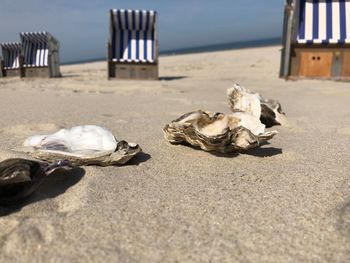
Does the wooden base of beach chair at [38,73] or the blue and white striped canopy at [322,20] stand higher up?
the blue and white striped canopy at [322,20]

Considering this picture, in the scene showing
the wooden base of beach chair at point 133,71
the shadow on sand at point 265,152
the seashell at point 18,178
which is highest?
the wooden base of beach chair at point 133,71

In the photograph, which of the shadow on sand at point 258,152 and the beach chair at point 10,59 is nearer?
the shadow on sand at point 258,152

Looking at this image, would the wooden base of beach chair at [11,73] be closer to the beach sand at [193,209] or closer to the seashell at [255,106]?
the beach sand at [193,209]

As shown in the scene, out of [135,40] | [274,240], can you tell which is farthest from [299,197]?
[135,40]

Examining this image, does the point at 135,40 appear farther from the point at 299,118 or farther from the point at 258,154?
the point at 258,154

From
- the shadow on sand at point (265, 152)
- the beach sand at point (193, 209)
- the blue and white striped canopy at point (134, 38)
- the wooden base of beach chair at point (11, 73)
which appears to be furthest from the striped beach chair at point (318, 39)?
the wooden base of beach chair at point (11, 73)

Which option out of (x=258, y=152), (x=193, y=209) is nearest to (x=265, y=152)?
(x=258, y=152)

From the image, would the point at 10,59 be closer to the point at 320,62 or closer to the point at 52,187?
the point at 320,62
